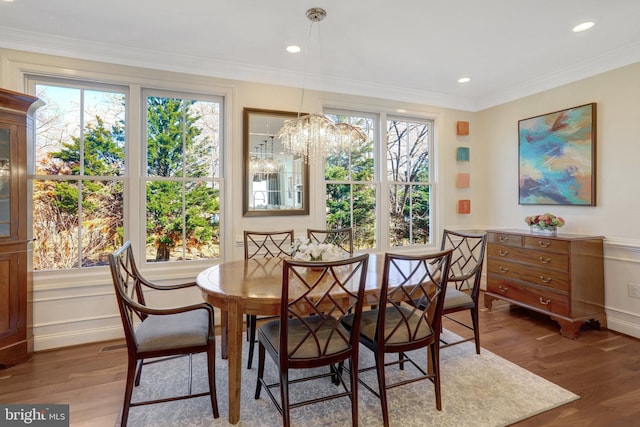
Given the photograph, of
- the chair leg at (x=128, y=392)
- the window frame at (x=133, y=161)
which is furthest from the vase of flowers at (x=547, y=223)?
the chair leg at (x=128, y=392)

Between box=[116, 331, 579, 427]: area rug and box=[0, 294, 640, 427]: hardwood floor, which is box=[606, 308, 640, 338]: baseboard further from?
box=[116, 331, 579, 427]: area rug

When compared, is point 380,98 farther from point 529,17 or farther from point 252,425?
point 252,425

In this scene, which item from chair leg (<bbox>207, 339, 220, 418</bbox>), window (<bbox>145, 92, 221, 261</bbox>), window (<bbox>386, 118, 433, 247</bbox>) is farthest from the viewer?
window (<bbox>386, 118, 433, 247</bbox>)

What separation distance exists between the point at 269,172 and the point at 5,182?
2.19 metres

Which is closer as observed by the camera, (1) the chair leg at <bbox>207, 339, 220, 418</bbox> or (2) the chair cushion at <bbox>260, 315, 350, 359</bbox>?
→ (2) the chair cushion at <bbox>260, 315, 350, 359</bbox>

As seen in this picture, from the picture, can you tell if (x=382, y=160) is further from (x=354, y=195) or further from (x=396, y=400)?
(x=396, y=400)

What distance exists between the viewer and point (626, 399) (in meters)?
2.18

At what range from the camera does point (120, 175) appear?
3.27 metres

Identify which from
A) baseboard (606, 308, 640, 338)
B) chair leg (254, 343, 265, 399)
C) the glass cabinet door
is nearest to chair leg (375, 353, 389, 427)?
chair leg (254, 343, 265, 399)

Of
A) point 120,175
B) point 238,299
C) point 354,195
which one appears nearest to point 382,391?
Answer: point 238,299

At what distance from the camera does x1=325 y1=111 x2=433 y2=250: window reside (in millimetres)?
4164

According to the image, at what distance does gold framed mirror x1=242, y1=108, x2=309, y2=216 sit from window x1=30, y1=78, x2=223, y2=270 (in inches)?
12.7

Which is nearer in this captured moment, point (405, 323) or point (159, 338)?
point (159, 338)

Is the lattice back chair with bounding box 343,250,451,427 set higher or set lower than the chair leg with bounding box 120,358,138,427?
higher
